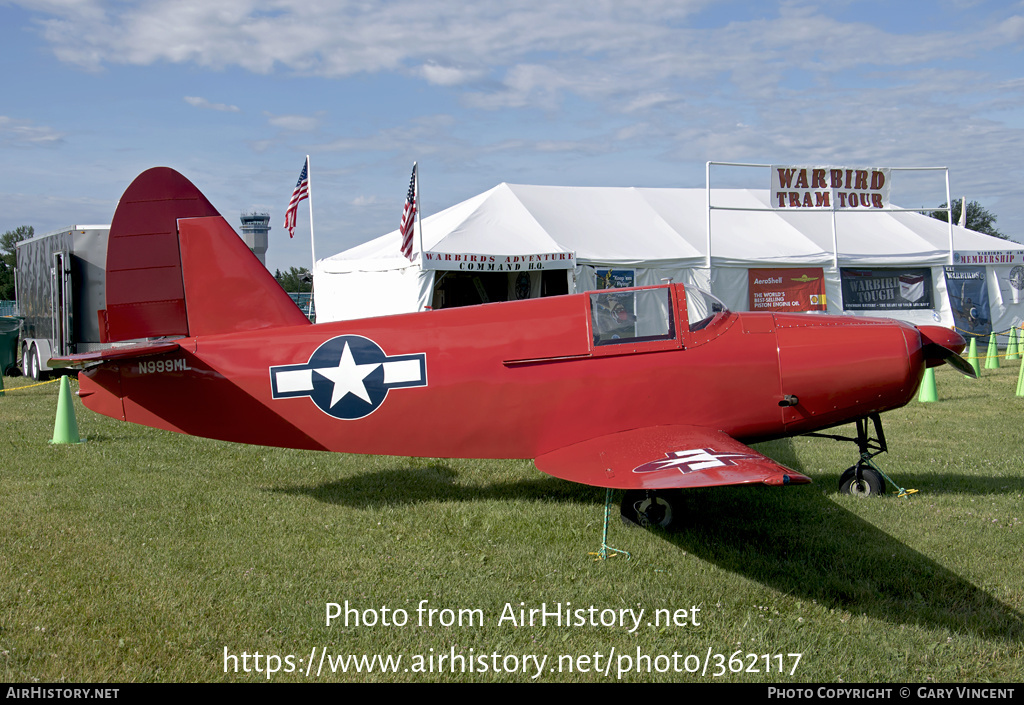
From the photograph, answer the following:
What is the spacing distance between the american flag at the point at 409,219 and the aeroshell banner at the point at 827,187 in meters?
9.10

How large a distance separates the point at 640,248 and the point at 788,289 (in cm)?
411

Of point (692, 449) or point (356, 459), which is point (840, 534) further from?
point (356, 459)

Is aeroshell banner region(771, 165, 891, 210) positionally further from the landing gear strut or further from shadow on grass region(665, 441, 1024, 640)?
shadow on grass region(665, 441, 1024, 640)

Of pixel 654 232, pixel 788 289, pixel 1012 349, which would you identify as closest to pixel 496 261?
pixel 654 232

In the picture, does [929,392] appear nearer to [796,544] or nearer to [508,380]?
[796,544]

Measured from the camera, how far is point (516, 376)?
5664mm

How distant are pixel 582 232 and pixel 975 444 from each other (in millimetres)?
11815

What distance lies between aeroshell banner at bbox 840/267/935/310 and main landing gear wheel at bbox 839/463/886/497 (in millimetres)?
14503

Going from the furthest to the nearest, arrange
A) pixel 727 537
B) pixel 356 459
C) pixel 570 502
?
pixel 356 459, pixel 570 502, pixel 727 537

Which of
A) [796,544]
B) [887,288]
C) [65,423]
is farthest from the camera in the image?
[887,288]

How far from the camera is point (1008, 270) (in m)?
20.3

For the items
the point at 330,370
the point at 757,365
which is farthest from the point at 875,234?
the point at 330,370

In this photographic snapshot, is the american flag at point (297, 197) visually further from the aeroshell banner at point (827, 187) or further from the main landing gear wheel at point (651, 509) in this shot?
the main landing gear wheel at point (651, 509)

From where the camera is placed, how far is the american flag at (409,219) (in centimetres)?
1603
